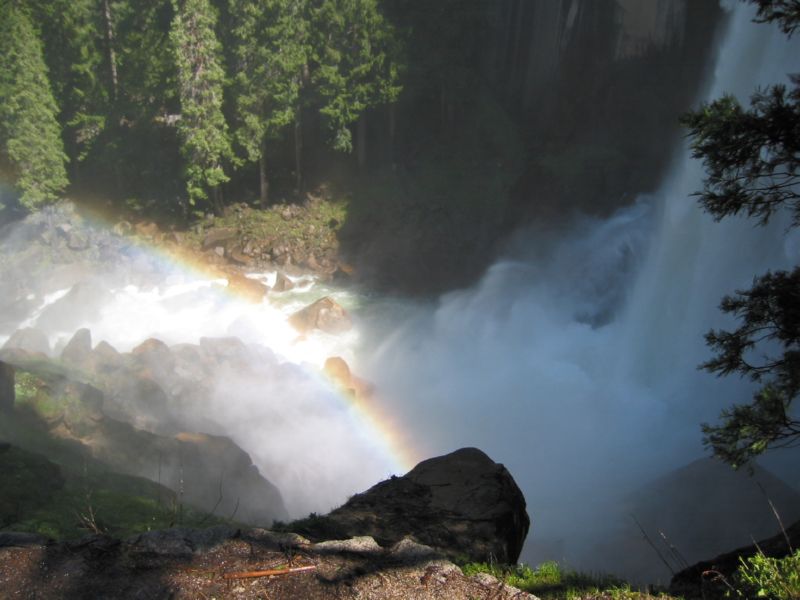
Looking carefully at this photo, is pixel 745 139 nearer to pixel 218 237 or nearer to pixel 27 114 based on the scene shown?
pixel 218 237

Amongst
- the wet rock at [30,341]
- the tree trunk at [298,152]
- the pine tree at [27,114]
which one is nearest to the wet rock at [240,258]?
the tree trunk at [298,152]

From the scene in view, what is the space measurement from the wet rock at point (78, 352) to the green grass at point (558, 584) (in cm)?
1668

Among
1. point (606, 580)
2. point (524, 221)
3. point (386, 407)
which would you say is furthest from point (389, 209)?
point (606, 580)

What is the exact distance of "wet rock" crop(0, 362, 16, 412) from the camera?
13797 millimetres

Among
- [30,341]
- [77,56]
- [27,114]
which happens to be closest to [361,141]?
[77,56]

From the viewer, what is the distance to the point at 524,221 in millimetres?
27594

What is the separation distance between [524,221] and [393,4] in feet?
35.8

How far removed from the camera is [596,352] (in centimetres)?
2027

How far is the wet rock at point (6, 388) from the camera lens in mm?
13797

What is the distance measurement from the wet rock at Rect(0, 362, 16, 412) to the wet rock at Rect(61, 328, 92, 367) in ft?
14.6

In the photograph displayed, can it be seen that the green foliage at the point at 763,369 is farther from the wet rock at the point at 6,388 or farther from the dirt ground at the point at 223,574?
the wet rock at the point at 6,388

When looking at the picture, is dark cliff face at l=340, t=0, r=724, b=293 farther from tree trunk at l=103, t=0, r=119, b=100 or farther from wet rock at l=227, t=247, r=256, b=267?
tree trunk at l=103, t=0, r=119, b=100

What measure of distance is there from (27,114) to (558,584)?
29159mm

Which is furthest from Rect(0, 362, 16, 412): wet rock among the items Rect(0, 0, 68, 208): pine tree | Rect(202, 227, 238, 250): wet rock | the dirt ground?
Rect(0, 0, 68, 208): pine tree
